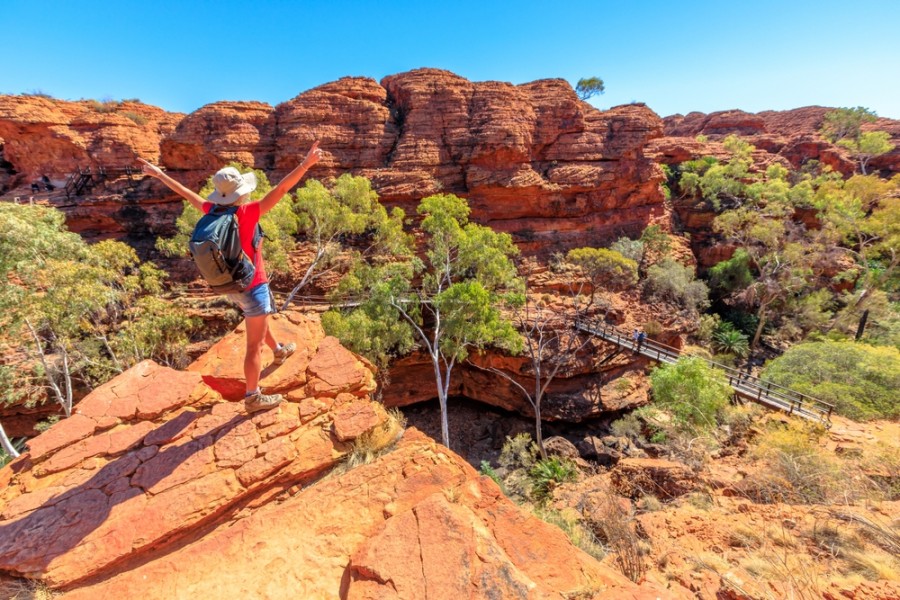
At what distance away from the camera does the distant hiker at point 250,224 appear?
8.34 ft

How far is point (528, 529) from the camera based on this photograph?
96.2 inches

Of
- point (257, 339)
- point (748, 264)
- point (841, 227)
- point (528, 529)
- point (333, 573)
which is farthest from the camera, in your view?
point (748, 264)

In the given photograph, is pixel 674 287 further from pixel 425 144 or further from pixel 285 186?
pixel 285 186

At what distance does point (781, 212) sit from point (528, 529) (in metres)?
26.7

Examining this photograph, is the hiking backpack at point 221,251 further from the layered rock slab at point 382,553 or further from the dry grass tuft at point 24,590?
the dry grass tuft at point 24,590

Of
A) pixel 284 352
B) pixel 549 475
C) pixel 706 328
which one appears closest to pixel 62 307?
pixel 284 352

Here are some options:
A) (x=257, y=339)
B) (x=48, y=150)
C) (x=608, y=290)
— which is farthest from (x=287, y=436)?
(x=48, y=150)

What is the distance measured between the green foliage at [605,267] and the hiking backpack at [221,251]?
1574cm

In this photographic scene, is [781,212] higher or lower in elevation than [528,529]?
higher

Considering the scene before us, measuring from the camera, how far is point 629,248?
62.1ft

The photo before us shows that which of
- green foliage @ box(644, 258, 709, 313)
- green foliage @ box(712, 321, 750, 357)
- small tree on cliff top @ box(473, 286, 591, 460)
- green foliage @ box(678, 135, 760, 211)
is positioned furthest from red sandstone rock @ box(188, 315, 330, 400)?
green foliage @ box(678, 135, 760, 211)

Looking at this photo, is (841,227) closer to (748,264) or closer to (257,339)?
(748,264)

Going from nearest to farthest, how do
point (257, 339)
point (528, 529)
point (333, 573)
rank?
point (333, 573)
point (528, 529)
point (257, 339)

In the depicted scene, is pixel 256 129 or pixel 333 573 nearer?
pixel 333 573
